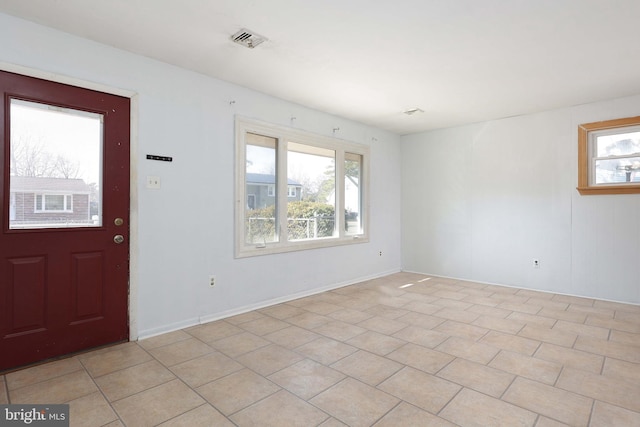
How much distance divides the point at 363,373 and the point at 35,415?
6.90 ft

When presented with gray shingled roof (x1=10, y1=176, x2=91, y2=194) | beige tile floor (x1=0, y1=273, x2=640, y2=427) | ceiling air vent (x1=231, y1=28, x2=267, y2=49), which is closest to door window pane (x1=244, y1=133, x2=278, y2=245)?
beige tile floor (x1=0, y1=273, x2=640, y2=427)

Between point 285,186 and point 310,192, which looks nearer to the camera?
point 285,186

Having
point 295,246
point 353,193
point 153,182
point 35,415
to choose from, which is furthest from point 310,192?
point 35,415

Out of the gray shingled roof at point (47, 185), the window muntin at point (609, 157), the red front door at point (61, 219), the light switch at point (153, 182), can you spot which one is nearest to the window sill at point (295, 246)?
the light switch at point (153, 182)

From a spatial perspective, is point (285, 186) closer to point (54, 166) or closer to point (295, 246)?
point (295, 246)

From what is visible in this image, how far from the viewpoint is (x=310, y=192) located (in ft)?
16.2

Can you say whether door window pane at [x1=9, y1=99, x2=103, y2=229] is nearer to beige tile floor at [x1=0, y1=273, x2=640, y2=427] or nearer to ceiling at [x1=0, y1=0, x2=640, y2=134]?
ceiling at [x1=0, y1=0, x2=640, y2=134]

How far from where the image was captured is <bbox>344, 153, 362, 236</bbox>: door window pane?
18.3ft

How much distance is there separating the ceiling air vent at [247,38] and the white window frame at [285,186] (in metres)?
1.11

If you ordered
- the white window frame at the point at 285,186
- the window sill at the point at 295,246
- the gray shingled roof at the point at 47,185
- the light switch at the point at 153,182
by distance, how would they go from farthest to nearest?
the window sill at the point at 295,246, the white window frame at the point at 285,186, the light switch at the point at 153,182, the gray shingled roof at the point at 47,185

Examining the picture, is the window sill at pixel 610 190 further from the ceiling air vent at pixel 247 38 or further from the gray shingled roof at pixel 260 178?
the ceiling air vent at pixel 247 38

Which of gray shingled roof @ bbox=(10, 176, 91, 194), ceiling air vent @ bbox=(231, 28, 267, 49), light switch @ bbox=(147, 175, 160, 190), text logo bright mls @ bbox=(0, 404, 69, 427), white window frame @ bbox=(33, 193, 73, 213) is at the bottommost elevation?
text logo bright mls @ bbox=(0, 404, 69, 427)

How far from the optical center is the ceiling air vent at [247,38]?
2801mm

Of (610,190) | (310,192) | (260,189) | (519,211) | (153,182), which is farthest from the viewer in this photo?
(519,211)
